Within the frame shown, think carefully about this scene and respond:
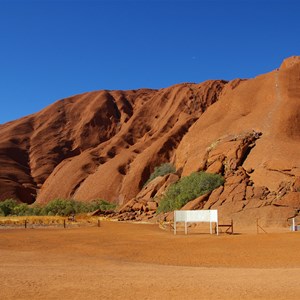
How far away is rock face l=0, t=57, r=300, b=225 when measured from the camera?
149 feet

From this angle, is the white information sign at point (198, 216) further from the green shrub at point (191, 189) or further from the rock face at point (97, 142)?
the rock face at point (97, 142)

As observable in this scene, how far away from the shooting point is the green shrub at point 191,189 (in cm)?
4875

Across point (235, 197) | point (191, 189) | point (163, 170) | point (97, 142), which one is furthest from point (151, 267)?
point (97, 142)

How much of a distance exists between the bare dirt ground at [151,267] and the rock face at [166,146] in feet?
44.9

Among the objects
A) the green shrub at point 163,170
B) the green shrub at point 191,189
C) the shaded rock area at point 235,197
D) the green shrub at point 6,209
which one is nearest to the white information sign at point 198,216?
the shaded rock area at point 235,197

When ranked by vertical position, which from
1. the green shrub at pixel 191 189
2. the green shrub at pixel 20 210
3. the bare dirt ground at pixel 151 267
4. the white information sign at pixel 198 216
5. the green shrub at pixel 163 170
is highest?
the green shrub at pixel 163 170

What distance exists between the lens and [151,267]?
1873 centimetres

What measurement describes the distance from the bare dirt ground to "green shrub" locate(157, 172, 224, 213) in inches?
662

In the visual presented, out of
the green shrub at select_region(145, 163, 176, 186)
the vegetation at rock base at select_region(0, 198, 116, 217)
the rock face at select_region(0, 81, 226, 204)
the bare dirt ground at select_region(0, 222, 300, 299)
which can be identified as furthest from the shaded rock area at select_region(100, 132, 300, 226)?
the rock face at select_region(0, 81, 226, 204)

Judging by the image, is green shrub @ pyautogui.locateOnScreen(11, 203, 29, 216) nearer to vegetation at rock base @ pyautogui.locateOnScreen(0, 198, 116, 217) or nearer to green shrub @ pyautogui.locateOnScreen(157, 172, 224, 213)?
vegetation at rock base @ pyautogui.locateOnScreen(0, 198, 116, 217)

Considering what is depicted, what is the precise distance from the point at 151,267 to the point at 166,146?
69.9 metres

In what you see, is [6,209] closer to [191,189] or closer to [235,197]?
[191,189]

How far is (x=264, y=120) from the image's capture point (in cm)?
5631

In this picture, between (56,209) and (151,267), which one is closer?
(151,267)
